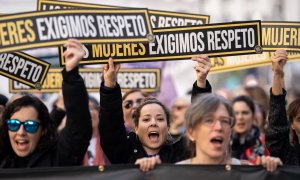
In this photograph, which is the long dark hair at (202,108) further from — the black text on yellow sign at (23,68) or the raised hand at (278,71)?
the black text on yellow sign at (23,68)

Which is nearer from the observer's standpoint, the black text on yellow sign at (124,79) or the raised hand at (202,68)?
the raised hand at (202,68)

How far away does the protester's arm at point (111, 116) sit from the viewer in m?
6.96

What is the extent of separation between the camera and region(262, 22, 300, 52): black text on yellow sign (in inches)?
306

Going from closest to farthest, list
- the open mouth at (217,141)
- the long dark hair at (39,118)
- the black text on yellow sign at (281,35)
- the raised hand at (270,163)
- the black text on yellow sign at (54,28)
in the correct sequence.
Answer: the open mouth at (217,141), the raised hand at (270,163), the black text on yellow sign at (54,28), the long dark hair at (39,118), the black text on yellow sign at (281,35)

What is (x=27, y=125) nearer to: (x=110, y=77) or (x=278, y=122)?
(x=110, y=77)

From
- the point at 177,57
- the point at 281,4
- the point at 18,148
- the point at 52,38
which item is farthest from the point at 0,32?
the point at 281,4

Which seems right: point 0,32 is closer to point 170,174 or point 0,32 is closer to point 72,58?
point 72,58

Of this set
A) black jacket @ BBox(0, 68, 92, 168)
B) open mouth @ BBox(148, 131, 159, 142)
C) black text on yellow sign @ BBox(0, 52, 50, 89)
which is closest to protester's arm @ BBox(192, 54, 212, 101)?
open mouth @ BBox(148, 131, 159, 142)

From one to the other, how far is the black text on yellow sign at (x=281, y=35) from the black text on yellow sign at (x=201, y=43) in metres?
0.35

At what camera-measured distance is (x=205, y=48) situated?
24.2 feet

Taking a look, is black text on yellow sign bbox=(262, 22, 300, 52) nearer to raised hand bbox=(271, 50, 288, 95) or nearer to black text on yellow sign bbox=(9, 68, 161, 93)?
raised hand bbox=(271, 50, 288, 95)

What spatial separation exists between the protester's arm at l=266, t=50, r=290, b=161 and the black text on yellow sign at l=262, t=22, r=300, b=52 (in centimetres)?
79

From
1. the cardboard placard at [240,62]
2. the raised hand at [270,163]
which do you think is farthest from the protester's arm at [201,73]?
the cardboard placard at [240,62]

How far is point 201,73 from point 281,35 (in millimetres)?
977
